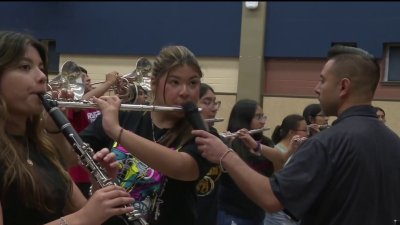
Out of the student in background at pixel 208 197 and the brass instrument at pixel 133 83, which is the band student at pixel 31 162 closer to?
the student in background at pixel 208 197

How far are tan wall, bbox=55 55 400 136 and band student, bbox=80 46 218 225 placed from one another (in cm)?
760

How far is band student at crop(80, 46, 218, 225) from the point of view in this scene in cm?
240

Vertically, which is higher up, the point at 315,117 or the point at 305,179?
the point at 305,179

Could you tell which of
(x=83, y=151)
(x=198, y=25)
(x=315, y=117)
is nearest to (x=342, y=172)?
(x=83, y=151)

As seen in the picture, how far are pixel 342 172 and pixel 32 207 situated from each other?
4.02 ft

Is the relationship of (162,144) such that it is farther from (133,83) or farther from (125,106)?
(133,83)

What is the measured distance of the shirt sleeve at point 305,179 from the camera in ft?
7.43

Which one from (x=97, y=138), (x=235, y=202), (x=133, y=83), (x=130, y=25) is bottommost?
(x=235, y=202)

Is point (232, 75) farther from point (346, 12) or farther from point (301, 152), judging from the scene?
point (301, 152)

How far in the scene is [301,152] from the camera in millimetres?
2318

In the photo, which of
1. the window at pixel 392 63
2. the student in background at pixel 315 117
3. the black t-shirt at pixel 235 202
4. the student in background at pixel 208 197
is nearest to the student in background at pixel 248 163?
the black t-shirt at pixel 235 202

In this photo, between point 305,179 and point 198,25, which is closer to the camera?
point 305,179

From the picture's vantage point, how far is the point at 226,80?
37.5 feet

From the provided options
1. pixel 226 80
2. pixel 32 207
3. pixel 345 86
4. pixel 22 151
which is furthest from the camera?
pixel 226 80
